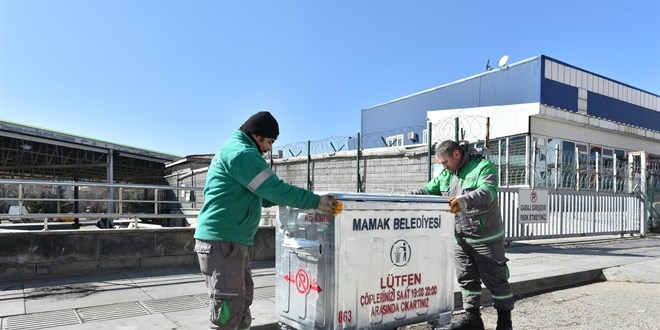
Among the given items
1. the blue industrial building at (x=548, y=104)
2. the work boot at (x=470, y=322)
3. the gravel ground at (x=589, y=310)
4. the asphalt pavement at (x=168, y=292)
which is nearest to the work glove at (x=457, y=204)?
the work boot at (x=470, y=322)

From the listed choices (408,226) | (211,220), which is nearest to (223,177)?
(211,220)

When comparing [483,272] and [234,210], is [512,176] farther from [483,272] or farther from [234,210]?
[234,210]

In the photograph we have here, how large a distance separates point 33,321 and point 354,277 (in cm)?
326

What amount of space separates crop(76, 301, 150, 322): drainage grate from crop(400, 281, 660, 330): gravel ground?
286 cm

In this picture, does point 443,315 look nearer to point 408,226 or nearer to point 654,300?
point 408,226

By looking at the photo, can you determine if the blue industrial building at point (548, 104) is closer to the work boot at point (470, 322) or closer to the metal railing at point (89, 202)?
the metal railing at point (89, 202)

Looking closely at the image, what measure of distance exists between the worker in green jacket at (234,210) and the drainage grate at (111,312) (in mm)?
2002

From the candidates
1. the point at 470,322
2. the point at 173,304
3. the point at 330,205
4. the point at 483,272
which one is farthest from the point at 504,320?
the point at 173,304

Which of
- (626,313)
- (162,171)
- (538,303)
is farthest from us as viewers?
(162,171)

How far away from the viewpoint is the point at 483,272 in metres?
4.34

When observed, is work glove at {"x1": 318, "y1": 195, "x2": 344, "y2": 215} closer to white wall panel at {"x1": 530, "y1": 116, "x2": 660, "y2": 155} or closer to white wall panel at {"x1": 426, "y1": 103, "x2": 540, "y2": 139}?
white wall panel at {"x1": 426, "y1": 103, "x2": 540, "y2": 139}

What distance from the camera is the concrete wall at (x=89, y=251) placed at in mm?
6199

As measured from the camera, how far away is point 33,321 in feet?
14.3

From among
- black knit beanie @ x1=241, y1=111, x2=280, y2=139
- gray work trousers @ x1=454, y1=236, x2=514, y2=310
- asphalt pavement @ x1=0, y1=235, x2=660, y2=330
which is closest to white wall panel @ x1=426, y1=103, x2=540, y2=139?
asphalt pavement @ x1=0, y1=235, x2=660, y2=330
